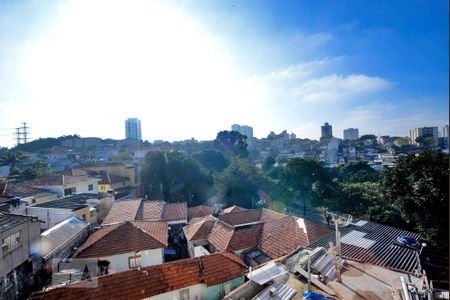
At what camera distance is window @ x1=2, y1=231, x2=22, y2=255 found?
9.77m

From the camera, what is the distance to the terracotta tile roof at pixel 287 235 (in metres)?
12.9

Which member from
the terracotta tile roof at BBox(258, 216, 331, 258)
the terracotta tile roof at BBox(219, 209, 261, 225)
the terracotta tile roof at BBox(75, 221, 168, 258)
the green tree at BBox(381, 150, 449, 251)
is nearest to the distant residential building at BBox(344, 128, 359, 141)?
the terracotta tile roof at BBox(219, 209, 261, 225)

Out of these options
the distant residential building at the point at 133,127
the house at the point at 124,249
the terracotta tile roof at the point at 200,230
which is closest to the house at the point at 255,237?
the terracotta tile roof at the point at 200,230

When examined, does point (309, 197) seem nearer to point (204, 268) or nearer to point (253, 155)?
point (204, 268)

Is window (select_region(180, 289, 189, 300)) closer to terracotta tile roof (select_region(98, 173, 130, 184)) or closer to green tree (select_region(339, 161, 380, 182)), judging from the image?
terracotta tile roof (select_region(98, 173, 130, 184))

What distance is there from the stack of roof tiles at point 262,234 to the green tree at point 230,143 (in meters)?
27.9

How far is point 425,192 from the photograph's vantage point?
11.7 m

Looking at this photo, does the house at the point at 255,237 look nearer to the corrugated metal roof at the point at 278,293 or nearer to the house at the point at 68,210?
the corrugated metal roof at the point at 278,293

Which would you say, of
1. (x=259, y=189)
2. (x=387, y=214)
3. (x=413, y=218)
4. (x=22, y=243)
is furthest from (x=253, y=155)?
(x=22, y=243)

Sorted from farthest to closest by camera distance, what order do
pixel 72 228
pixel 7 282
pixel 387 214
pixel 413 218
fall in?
pixel 387 214 → pixel 72 228 → pixel 413 218 → pixel 7 282

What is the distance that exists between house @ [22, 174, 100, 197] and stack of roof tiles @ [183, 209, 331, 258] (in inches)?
537

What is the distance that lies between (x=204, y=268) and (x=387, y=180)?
1108 centimetres

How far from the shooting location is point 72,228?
15078 millimetres

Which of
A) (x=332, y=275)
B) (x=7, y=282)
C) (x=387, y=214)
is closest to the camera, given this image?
(x=332, y=275)
